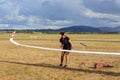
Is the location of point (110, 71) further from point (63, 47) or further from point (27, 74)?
point (27, 74)

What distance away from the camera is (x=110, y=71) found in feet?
57.8

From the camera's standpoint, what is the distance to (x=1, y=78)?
14992mm

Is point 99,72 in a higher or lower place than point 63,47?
lower

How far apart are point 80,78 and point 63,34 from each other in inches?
153

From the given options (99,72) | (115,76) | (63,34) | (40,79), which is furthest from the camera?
(63,34)

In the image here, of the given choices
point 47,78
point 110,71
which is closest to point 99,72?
point 110,71

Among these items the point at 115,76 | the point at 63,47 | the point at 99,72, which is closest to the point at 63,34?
the point at 63,47

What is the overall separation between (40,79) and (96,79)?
257 centimetres

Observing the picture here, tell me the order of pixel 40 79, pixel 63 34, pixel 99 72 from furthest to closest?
pixel 63 34
pixel 99 72
pixel 40 79

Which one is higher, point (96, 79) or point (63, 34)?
point (63, 34)

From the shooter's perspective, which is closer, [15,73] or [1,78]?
[1,78]

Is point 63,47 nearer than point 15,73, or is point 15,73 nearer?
point 15,73

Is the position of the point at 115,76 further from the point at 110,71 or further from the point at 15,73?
the point at 15,73

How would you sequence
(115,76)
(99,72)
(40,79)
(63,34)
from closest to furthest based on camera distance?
(40,79), (115,76), (99,72), (63,34)
